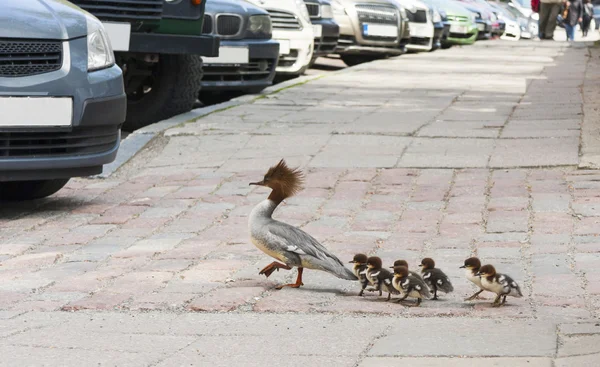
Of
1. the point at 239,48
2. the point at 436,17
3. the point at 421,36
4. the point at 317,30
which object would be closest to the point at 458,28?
the point at 436,17

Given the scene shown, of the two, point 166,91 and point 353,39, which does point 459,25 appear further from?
point 166,91

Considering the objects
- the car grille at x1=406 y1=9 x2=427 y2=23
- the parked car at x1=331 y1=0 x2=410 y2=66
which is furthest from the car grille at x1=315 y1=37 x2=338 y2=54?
the car grille at x1=406 y1=9 x2=427 y2=23

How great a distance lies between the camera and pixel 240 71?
13.2 meters

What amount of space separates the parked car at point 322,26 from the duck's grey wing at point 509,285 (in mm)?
12998

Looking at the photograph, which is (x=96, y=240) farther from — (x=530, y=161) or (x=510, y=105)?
(x=510, y=105)

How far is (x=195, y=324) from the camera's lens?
4918 mm

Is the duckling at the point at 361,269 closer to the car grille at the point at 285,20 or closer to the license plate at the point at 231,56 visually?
the license plate at the point at 231,56

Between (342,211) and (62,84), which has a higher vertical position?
(62,84)

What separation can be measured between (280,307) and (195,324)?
43cm

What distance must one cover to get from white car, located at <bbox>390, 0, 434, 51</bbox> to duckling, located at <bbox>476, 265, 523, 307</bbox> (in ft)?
62.1

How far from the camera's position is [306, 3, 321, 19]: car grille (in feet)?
59.8

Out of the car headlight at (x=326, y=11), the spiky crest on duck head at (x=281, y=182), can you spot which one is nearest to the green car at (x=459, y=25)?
the car headlight at (x=326, y=11)

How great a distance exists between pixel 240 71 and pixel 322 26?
17.5 feet

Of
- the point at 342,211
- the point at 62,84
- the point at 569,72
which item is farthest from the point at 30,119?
the point at 569,72
